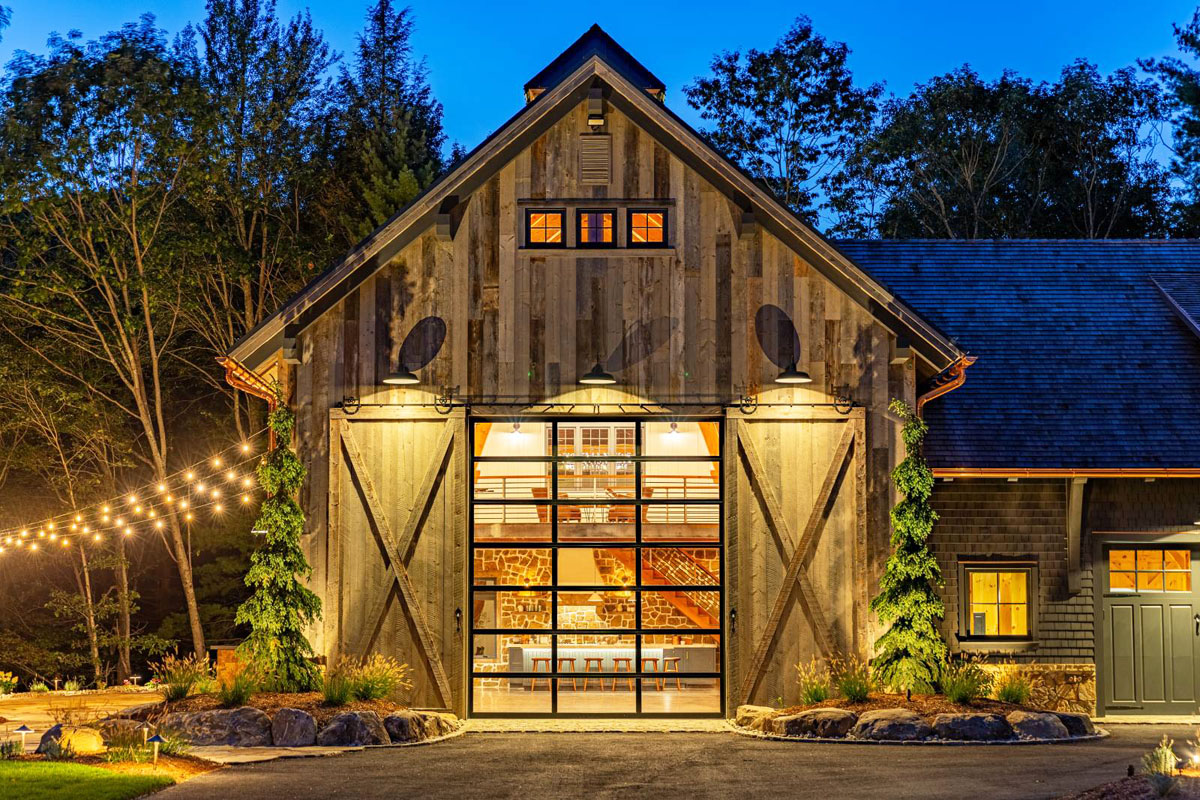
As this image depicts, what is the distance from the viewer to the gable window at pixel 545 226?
16.9 m

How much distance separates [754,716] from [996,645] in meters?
3.78

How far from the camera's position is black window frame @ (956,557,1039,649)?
1755 centimetres

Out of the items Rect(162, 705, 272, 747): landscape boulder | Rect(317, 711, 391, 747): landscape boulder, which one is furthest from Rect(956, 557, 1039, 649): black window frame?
Rect(162, 705, 272, 747): landscape boulder

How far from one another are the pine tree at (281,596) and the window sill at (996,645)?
796 centimetres

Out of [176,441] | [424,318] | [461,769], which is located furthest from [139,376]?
[461,769]

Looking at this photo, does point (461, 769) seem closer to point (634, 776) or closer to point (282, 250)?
point (634, 776)

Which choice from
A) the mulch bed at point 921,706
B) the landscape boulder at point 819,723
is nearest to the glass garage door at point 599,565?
the mulch bed at point 921,706

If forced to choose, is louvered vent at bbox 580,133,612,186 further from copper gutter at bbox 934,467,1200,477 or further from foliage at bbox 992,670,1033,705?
foliage at bbox 992,670,1033,705

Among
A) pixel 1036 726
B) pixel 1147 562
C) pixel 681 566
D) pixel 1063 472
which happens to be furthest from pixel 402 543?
pixel 1147 562

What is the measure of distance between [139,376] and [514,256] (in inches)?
493

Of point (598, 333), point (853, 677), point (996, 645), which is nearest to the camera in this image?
point (853, 677)

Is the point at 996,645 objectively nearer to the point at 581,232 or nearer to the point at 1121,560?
the point at 1121,560

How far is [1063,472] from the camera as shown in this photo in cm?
1712

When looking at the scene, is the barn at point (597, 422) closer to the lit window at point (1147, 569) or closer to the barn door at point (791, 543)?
the barn door at point (791, 543)
